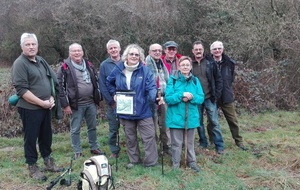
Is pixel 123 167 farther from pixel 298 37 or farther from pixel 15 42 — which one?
pixel 15 42

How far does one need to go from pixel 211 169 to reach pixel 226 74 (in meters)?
1.88

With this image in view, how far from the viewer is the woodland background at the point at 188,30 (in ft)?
38.2

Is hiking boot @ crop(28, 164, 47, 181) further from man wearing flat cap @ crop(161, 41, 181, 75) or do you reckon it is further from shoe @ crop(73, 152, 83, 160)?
man wearing flat cap @ crop(161, 41, 181, 75)

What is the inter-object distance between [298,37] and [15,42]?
20.2 metres

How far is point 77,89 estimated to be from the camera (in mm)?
5797

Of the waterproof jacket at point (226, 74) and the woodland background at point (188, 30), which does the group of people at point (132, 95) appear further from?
the woodland background at point (188, 30)

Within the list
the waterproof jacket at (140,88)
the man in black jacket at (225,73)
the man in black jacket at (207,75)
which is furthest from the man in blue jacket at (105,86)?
the man in black jacket at (225,73)

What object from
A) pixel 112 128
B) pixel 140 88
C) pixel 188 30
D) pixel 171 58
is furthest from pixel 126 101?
pixel 188 30

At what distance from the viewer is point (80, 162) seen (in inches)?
227

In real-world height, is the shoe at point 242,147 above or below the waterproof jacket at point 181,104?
below

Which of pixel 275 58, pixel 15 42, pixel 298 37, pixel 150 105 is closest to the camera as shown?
pixel 150 105

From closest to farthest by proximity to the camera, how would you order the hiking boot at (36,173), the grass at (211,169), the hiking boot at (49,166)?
the grass at (211,169) → the hiking boot at (36,173) → the hiking boot at (49,166)

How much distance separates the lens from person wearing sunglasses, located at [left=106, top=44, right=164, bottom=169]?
17.4 ft

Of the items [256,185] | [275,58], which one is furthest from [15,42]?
[256,185]
